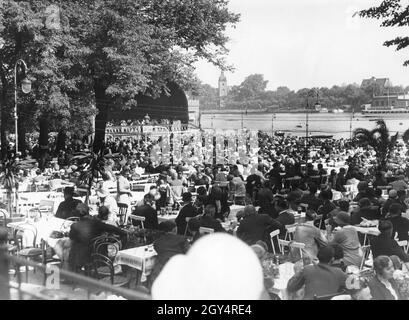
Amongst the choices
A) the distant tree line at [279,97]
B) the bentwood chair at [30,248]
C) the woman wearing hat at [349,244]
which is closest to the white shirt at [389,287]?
the woman wearing hat at [349,244]

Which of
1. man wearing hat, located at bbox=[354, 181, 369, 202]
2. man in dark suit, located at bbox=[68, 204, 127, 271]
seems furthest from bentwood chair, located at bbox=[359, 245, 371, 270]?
man in dark suit, located at bbox=[68, 204, 127, 271]

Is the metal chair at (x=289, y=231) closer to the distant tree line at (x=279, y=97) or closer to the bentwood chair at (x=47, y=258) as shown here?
the bentwood chair at (x=47, y=258)

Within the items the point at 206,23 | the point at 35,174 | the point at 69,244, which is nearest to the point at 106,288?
the point at 69,244

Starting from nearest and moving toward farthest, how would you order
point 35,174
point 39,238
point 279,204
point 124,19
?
1. point 39,238
2. point 279,204
3. point 35,174
4. point 124,19

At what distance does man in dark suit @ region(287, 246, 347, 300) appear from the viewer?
5953 millimetres

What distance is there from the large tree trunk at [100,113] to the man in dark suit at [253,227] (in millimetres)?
20494

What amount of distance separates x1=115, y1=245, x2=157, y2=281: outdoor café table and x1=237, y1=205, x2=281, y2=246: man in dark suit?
1.48 metres

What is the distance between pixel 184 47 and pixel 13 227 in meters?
26.7

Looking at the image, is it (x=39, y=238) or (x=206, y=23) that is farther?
(x=206, y=23)

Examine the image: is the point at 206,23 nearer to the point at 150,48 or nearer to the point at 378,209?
the point at 150,48

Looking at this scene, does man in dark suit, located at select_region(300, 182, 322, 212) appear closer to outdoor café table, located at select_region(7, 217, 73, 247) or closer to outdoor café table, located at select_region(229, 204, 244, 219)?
outdoor café table, located at select_region(229, 204, 244, 219)

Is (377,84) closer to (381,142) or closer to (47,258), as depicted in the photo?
(381,142)

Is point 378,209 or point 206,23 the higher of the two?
point 206,23
